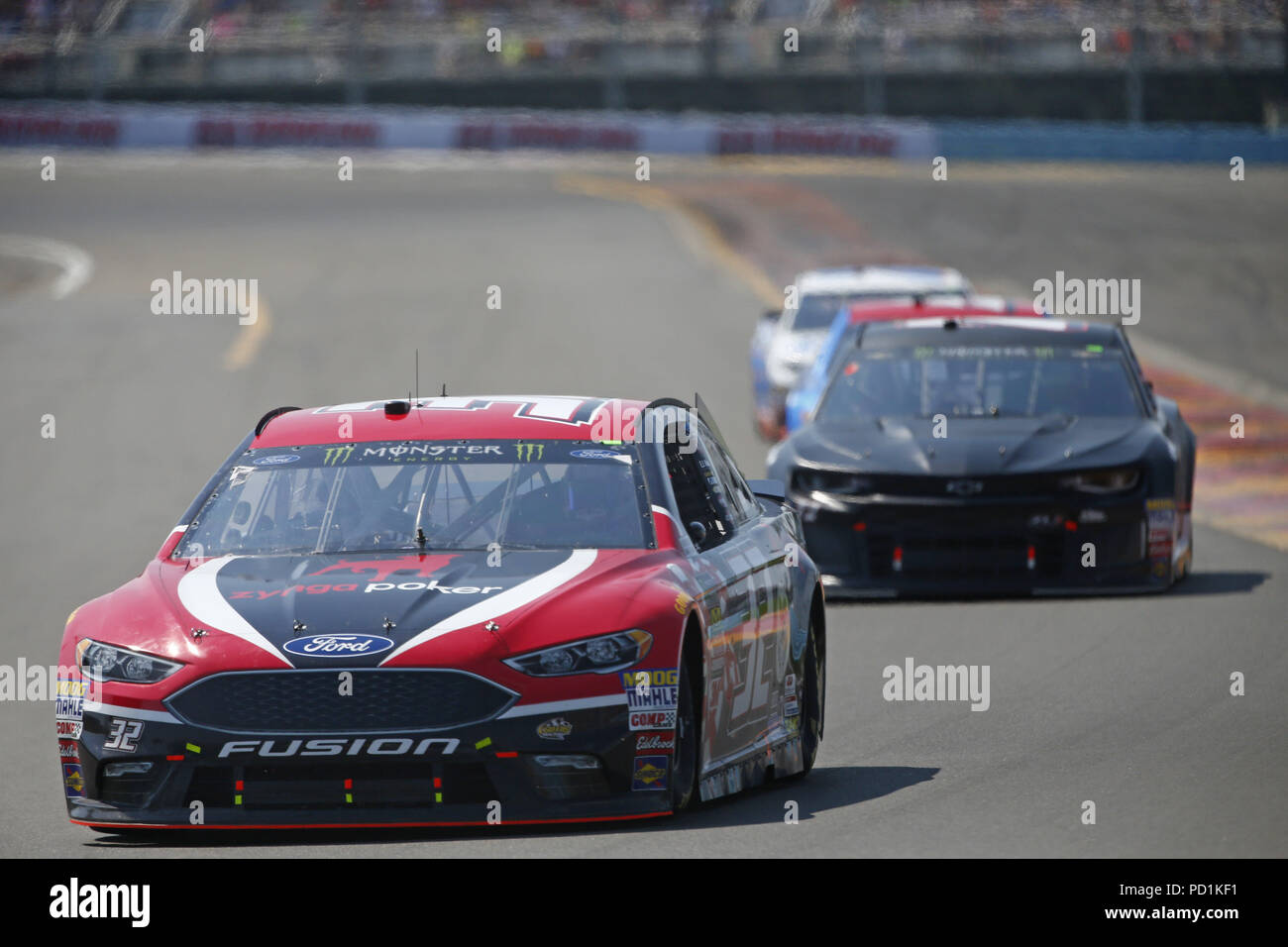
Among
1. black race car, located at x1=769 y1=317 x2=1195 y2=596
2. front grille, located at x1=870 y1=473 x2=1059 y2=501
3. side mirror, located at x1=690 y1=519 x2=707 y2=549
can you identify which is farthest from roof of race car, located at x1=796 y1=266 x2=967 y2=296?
side mirror, located at x1=690 y1=519 x2=707 y2=549

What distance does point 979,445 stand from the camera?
1288 centimetres

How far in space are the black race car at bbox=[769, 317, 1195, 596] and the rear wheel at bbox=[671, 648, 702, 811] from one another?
575cm

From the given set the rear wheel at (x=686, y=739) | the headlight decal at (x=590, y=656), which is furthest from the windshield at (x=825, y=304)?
the headlight decal at (x=590, y=656)

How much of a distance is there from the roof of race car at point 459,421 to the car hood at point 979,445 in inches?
186

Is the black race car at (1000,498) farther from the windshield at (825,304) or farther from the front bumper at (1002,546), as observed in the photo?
the windshield at (825,304)

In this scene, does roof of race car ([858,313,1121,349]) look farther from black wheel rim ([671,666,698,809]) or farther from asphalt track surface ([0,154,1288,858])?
black wheel rim ([671,666,698,809])

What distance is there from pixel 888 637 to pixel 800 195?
3608 centimetres

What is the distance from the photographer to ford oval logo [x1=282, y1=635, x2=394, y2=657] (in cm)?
668

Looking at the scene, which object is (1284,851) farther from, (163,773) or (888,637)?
(888,637)

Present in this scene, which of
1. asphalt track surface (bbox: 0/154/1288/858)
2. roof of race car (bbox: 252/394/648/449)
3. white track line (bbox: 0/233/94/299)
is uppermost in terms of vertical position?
roof of race car (bbox: 252/394/648/449)

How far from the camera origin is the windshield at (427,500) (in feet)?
24.7

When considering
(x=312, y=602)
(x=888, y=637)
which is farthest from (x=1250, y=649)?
(x=312, y=602)
